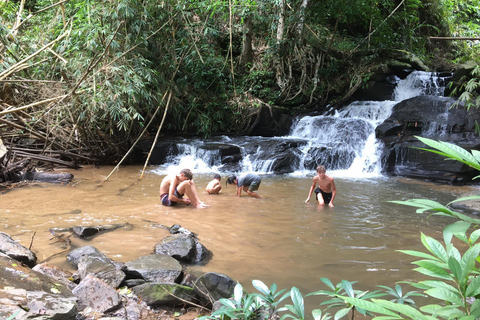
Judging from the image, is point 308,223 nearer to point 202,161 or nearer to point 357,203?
point 357,203

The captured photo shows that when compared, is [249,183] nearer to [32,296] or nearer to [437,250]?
[32,296]

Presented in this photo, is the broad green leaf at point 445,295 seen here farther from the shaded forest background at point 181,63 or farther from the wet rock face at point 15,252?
the shaded forest background at point 181,63

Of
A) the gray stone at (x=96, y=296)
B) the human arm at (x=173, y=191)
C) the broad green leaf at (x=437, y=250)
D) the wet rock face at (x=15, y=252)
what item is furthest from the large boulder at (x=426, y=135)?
the broad green leaf at (x=437, y=250)

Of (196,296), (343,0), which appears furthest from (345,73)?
(196,296)

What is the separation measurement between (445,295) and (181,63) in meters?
12.6

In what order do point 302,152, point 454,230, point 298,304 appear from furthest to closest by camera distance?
point 302,152, point 298,304, point 454,230

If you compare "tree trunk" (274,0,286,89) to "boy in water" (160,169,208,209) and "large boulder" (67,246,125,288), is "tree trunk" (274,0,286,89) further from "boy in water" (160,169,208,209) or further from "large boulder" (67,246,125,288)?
"large boulder" (67,246,125,288)

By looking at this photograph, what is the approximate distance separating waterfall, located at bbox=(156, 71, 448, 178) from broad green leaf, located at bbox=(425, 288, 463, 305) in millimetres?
10023

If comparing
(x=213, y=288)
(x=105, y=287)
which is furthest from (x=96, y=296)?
(x=213, y=288)

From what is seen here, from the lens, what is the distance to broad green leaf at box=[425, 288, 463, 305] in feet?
3.37

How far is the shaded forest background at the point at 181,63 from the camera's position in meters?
9.28

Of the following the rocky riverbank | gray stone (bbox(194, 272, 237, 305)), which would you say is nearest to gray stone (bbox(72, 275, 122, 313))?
the rocky riverbank

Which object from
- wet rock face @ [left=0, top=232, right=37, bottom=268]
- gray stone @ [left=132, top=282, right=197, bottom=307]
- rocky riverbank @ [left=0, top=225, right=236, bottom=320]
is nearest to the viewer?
rocky riverbank @ [left=0, top=225, right=236, bottom=320]

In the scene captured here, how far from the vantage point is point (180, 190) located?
666 centimetres
